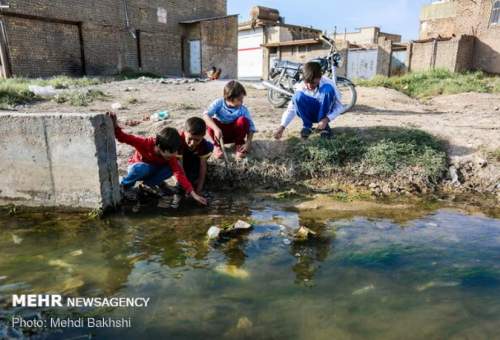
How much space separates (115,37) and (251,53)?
42.1ft

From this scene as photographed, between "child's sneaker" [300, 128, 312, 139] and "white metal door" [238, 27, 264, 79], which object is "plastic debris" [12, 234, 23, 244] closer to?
"child's sneaker" [300, 128, 312, 139]

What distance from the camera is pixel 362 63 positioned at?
17969 mm

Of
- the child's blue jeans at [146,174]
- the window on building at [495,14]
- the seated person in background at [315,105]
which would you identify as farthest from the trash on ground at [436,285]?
the window on building at [495,14]

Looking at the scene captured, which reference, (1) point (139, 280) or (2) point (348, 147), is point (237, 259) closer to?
(1) point (139, 280)

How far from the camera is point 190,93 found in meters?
9.31

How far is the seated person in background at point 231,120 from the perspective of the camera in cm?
378

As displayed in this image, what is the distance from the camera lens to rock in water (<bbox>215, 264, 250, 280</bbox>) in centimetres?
228

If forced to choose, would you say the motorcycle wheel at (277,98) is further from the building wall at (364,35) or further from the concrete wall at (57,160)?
the building wall at (364,35)

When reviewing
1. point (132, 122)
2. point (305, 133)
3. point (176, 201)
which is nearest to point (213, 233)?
point (176, 201)

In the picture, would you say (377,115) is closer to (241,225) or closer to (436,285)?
(241,225)

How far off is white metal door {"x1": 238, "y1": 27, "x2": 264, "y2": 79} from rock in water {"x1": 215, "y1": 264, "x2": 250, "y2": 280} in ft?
78.2

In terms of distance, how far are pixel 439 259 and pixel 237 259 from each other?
140cm

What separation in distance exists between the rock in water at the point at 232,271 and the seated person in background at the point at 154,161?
1.01 meters

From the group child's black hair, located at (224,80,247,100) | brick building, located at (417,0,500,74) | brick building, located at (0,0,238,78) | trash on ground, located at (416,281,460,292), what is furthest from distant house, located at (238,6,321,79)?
trash on ground, located at (416,281,460,292)
